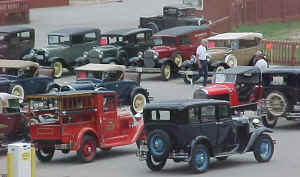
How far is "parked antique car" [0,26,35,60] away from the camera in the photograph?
125 feet

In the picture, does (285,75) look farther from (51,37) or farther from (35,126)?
(51,37)

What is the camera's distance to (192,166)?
19391 mm

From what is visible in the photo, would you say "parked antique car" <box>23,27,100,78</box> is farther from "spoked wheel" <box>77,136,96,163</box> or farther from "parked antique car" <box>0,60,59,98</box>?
"spoked wheel" <box>77,136,96,163</box>

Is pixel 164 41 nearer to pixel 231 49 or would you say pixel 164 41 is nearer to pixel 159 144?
pixel 231 49

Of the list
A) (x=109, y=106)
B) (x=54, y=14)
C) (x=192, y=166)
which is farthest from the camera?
(x=54, y=14)

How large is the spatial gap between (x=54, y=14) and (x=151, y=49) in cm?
2242

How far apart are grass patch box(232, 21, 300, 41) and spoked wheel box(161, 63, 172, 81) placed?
11.3 meters

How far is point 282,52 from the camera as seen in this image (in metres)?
38.0

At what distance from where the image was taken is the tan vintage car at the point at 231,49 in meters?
34.6

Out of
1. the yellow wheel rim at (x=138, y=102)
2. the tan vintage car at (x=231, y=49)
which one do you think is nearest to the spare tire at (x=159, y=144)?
the yellow wheel rim at (x=138, y=102)

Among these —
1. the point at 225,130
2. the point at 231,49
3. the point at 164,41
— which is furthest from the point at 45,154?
the point at 164,41

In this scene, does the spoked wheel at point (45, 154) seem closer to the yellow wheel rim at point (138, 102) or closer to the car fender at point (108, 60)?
the yellow wheel rim at point (138, 102)

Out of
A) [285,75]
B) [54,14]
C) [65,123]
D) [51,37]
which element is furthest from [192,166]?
[54,14]

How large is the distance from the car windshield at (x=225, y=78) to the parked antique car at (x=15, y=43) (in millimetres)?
13413
